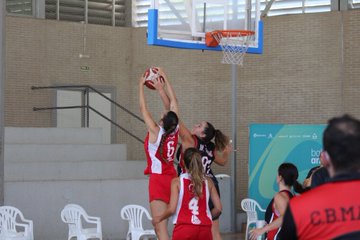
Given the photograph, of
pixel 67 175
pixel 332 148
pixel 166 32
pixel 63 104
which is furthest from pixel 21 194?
pixel 332 148

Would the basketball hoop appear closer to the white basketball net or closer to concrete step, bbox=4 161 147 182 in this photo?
the white basketball net

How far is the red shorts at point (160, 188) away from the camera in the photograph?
823 centimetres

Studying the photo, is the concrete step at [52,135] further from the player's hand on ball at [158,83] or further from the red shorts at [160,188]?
the red shorts at [160,188]

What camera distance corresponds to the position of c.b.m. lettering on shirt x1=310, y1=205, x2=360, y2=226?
336cm

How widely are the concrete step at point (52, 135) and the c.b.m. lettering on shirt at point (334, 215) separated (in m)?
13.6

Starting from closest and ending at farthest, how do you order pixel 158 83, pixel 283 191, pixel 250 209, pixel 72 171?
pixel 283 191, pixel 158 83, pixel 250 209, pixel 72 171

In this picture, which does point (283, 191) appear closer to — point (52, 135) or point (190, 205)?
point (190, 205)

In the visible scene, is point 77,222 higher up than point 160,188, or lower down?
lower down

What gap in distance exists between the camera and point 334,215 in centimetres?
338

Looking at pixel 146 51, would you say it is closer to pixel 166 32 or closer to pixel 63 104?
pixel 63 104

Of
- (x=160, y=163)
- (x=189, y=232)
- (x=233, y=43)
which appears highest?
(x=233, y=43)

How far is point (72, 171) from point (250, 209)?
3.55 meters

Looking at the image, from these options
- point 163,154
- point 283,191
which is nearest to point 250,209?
point 163,154

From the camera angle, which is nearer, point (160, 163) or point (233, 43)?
point (160, 163)
